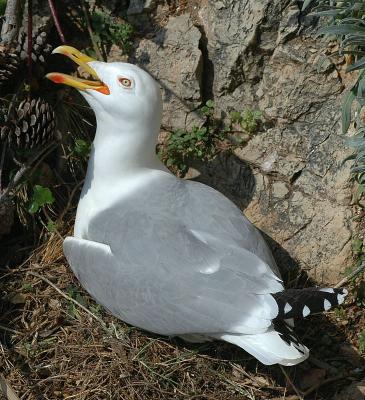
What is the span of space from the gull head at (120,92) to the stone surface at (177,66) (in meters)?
0.48

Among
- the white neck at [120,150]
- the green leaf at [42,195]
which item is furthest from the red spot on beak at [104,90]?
the green leaf at [42,195]

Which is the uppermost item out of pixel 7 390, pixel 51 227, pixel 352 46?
pixel 352 46

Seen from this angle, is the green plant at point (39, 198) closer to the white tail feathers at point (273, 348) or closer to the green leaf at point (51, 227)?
the green leaf at point (51, 227)

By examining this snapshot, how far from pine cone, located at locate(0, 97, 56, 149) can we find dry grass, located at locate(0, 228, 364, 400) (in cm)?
65

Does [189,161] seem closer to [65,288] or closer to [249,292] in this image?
[65,288]

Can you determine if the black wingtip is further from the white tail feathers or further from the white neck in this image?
the white neck

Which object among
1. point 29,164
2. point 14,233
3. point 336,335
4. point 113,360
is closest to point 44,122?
point 29,164

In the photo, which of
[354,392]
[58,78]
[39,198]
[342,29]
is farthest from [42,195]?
[354,392]

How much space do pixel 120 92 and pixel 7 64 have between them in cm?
60

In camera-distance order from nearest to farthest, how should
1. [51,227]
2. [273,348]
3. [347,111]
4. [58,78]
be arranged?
[273,348] → [347,111] → [58,78] → [51,227]

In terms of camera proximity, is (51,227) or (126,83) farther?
(51,227)

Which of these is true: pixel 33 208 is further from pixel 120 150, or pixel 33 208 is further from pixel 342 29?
pixel 342 29

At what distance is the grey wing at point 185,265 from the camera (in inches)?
120

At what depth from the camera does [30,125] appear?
3.62 metres
